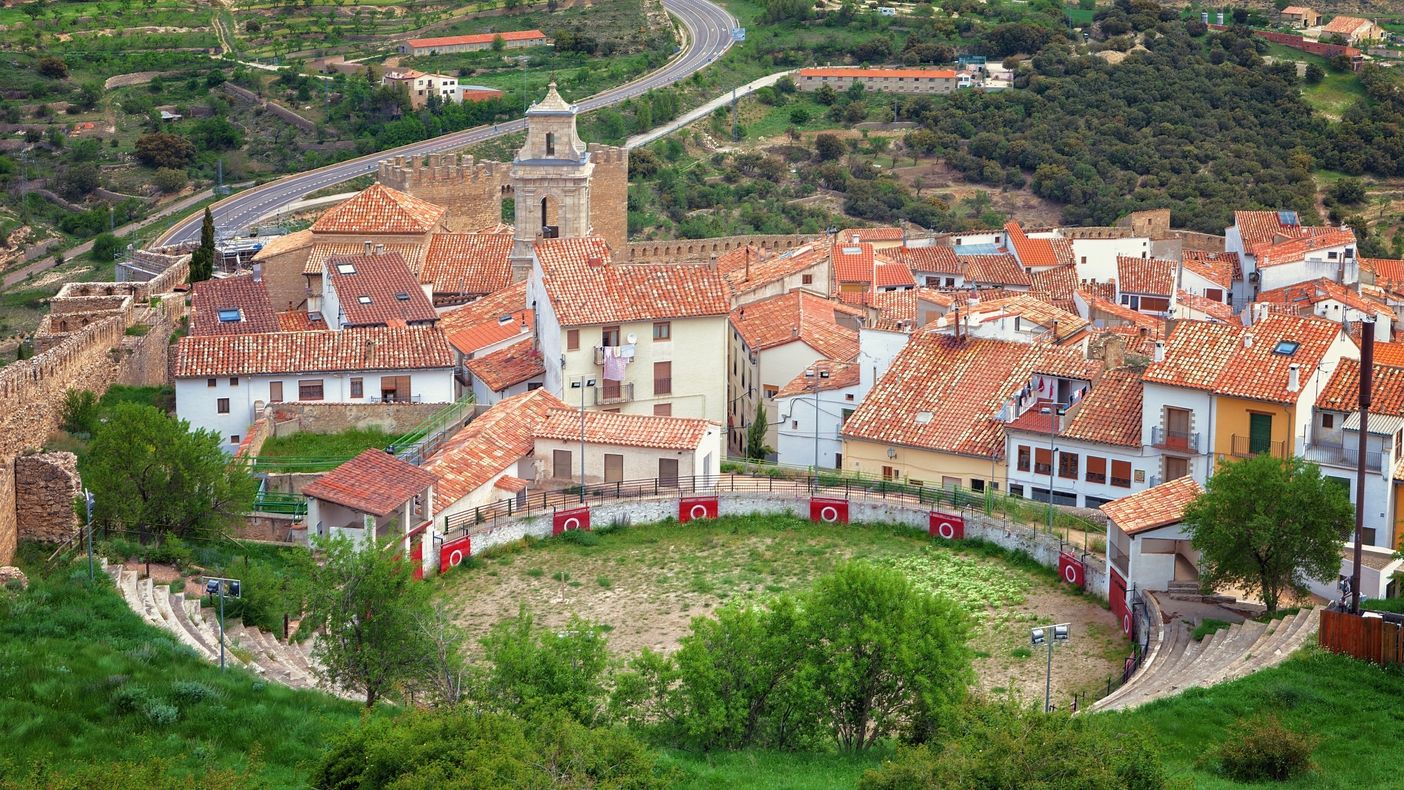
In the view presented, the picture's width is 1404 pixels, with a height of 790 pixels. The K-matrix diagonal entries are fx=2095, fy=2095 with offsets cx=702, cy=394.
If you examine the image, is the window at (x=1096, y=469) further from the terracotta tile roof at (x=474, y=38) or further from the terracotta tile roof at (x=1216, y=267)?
the terracotta tile roof at (x=474, y=38)

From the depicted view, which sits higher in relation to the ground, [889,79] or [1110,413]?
[889,79]

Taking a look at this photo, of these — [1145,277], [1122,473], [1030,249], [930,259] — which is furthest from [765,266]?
[1122,473]

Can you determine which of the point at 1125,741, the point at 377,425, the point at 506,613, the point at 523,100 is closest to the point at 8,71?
the point at 523,100

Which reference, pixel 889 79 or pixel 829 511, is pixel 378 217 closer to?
pixel 829 511

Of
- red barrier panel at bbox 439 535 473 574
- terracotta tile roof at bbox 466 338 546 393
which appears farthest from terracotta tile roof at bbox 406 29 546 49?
red barrier panel at bbox 439 535 473 574

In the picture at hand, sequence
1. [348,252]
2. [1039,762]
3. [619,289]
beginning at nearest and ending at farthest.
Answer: [1039,762], [619,289], [348,252]

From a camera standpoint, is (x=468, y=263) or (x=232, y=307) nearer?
(x=232, y=307)

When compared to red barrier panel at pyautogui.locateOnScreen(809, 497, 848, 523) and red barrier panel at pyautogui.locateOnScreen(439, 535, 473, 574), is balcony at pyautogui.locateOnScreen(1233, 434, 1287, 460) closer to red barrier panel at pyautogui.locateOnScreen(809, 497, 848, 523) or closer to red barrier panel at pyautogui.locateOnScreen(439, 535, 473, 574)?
red barrier panel at pyautogui.locateOnScreen(809, 497, 848, 523)
